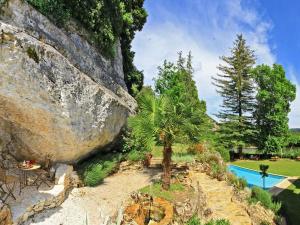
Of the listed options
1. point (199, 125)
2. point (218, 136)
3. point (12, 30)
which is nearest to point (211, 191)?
point (199, 125)

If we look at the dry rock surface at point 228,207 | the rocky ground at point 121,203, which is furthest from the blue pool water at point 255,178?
the rocky ground at point 121,203

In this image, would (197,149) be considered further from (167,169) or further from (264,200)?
Answer: (167,169)

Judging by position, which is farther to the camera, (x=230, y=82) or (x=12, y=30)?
(x=230, y=82)

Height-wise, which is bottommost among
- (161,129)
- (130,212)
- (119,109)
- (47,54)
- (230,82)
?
(130,212)

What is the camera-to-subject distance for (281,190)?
23.6 m

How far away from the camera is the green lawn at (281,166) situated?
1226 inches

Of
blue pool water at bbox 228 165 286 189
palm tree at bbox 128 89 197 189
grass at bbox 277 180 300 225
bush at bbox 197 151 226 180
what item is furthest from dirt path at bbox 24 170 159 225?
blue pool water at bbox 228 165 286 189

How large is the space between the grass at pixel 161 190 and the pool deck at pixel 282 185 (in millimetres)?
9438

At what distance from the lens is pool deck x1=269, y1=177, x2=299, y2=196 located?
2332 centimetres

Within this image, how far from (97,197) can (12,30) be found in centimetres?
808

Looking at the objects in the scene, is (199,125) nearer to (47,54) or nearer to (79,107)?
(79,107)

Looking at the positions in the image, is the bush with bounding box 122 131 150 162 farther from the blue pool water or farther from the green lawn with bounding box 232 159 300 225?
the blue pool water

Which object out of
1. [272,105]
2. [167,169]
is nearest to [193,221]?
[167,169]

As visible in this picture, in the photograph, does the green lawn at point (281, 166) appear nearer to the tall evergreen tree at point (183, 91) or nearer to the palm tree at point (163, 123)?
the tall evergreen tree at point (183, 91)
